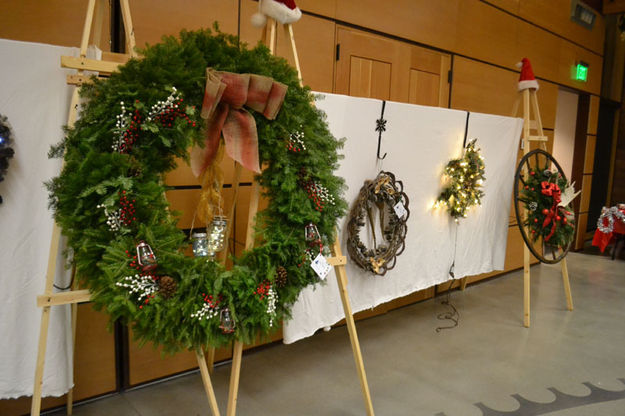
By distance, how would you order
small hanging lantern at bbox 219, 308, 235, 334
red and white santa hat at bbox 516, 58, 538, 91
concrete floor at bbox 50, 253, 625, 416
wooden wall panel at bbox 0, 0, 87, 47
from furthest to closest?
red and white santa hat at bbox 516, 58, 538, 91, concrete floor at bbox 50, 253, 625, 416, wooden wall panel at bbox 0, 0, 87, 47, small hanging lantern at bbox 219, 308, 235, 334

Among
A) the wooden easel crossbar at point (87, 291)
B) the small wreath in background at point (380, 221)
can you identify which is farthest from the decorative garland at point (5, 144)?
the small wreath in background at point (380, 221)

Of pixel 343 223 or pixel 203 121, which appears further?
pixel 343 223

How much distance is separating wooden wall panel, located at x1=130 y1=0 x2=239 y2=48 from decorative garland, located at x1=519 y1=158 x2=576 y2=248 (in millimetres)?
2612

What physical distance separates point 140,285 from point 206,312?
24cm

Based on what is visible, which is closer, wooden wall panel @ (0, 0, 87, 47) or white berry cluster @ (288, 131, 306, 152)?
white berry cluster @ (288, 131, 306, 152)

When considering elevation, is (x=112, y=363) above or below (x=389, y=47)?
below

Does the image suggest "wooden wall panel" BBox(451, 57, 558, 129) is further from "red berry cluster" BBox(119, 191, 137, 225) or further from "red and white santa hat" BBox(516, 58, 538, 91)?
"red berry cluster" BBox(119, 191, 137, 225)

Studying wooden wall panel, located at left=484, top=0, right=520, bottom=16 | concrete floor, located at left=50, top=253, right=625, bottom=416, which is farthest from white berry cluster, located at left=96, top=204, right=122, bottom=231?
wooden wall panel, located at left=484, top=0, right=520, bottom=16

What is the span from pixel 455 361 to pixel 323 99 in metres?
1.88

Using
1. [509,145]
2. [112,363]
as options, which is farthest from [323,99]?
[509,145]

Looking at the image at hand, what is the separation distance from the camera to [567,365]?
2.98 meters

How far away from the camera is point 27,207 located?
183 cm

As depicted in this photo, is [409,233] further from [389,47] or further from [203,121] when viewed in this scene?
[203,121]

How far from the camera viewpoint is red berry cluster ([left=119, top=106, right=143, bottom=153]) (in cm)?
155
